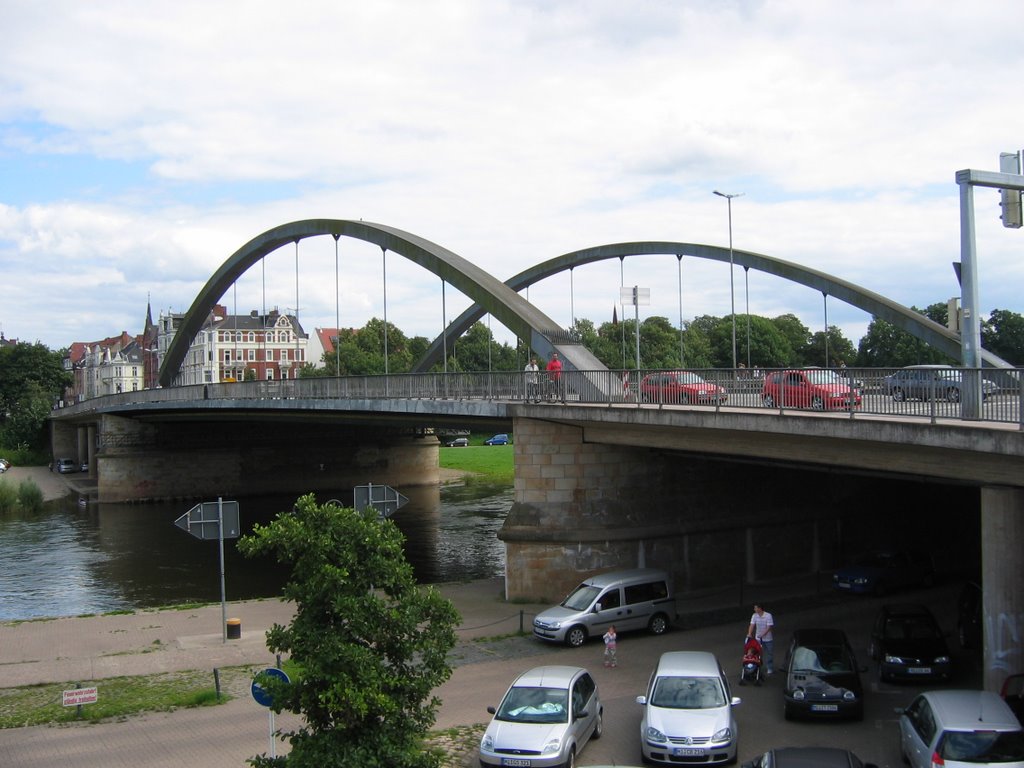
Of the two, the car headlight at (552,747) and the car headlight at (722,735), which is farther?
the car headlight at (722,735)

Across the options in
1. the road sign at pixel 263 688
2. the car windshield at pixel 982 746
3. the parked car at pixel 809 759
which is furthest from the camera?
the car windshield at pixel 982 746

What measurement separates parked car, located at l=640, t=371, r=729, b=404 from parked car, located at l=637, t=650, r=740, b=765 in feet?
23.1

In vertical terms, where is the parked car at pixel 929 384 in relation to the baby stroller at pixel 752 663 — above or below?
above

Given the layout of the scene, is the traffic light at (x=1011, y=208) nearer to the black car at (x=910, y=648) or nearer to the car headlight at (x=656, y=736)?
the black car at (x=910, y=648)

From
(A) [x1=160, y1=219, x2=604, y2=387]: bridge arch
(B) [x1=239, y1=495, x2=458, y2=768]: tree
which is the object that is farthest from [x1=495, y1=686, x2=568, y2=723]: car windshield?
(A) [x1=160, y1=219, x2=604, y2=387]: bridge arch

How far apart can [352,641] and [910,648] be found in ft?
35.9

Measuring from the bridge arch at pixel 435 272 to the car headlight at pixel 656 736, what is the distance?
52.7 feet

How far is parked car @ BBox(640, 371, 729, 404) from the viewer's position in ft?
65.8

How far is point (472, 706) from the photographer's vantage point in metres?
15.5

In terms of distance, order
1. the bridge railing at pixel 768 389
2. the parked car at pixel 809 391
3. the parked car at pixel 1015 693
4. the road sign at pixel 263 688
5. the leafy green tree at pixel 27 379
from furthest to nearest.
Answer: the leafy green tree at pixel 27 379 → the parked car at pixel 809 391 → the bridge railing at pixel 768 389 → the parked car at pixel 1015 693 → the road sign at pixel 263 688

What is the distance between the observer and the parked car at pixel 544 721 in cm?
1197

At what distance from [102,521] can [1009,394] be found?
49.8m

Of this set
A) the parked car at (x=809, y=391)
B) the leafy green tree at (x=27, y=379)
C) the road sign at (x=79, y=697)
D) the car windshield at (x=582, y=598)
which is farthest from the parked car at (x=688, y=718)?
the leafy green tree at (x=27, y=379)

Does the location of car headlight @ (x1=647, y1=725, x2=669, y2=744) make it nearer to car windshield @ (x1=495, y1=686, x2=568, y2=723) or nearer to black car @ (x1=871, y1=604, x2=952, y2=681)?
car windshield @ (x1=495, y1=686, x2=568, y2=723)
